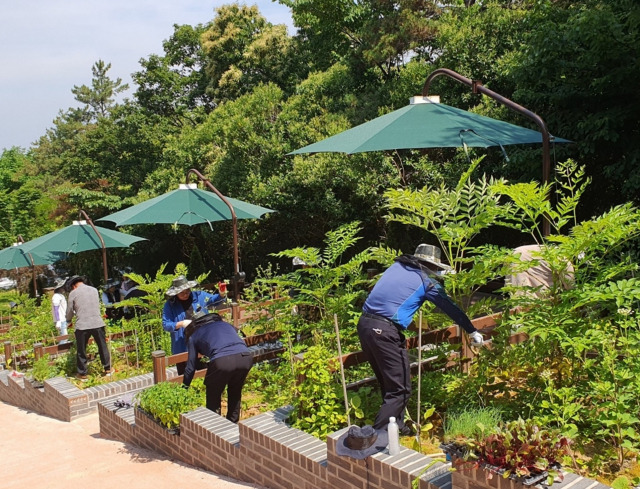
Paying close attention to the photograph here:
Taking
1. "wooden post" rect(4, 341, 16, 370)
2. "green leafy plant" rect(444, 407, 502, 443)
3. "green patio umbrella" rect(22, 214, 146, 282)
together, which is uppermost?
"green patio umbrella" rect(22, 214, 146, 282)

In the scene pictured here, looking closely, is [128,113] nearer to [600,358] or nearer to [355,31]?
[355,31]

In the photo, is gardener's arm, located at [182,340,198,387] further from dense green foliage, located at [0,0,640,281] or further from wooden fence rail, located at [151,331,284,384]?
dense green foliage, located at [0,0,640,281]

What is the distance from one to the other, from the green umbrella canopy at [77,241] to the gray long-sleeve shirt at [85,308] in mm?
5018

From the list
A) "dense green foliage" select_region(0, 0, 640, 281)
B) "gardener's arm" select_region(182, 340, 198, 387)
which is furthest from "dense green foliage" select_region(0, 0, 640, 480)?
"gardener's arm" select_region(182, 340, 198, 387)

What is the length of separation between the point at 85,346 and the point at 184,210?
284 cm

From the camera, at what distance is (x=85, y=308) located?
26.4 ft

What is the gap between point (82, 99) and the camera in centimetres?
6675

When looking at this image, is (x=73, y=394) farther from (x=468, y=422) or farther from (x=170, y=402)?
(x=468, y=422)

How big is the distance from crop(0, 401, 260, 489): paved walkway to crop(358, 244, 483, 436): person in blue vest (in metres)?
1.43

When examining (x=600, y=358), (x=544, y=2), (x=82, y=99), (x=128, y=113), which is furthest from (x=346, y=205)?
(x=82, y=99)

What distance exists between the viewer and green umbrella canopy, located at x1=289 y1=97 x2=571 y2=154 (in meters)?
5.91

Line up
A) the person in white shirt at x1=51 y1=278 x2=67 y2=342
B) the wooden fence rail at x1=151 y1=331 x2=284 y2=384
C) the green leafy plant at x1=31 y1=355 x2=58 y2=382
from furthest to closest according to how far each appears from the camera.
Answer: the person in white shirt at x1=51 y1=278 x2=67 y2=342
the green leafy plant at x1=31 y1=355 x2=58 y2=382
the wooden fence rail at x1=151 y1=331 x2=284 y2=384

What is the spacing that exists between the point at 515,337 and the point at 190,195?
682 cm

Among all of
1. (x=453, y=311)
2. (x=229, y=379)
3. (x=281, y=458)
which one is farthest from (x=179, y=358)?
(x=453, y=311)
